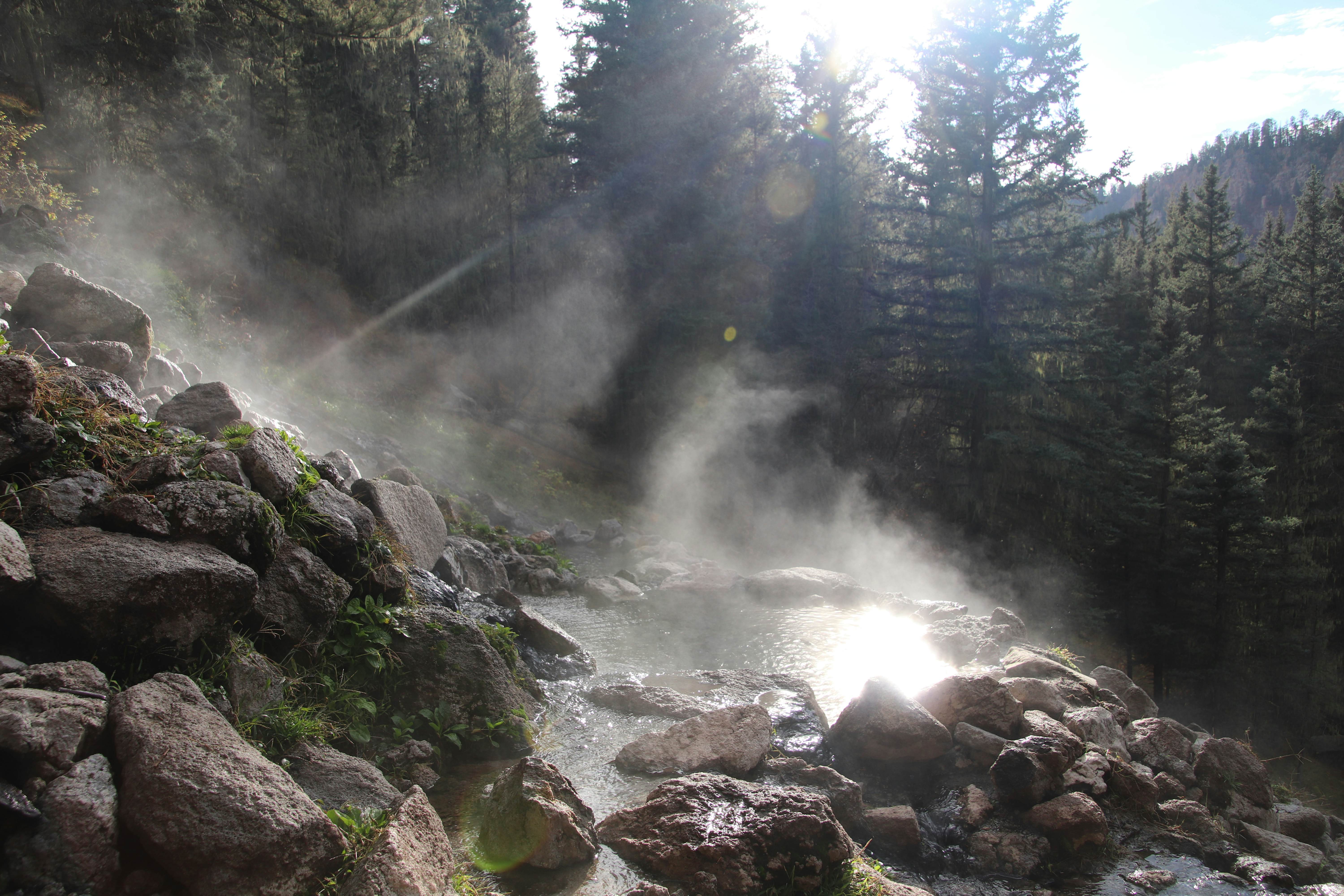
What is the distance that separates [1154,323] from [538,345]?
1948cm

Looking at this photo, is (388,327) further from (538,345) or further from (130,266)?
(130,266)

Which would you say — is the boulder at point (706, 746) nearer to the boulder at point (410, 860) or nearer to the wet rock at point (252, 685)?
the boulder at point (410, 860)

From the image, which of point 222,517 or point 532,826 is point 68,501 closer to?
point 222,517

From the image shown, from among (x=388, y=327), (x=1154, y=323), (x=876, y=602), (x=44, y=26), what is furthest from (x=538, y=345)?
(x=1154, y=323)

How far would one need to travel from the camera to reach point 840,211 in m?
23.8

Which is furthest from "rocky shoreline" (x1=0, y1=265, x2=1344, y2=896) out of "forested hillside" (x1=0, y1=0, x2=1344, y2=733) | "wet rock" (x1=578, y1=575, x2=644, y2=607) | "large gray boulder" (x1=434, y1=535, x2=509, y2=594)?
"forested hillside" (x1=0, y1=0, x2=1344, y2=733)

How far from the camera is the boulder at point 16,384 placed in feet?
12.5

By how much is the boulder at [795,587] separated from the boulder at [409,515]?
5.85 metres

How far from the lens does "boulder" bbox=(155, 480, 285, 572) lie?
4070 mm

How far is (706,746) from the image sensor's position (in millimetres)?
5480

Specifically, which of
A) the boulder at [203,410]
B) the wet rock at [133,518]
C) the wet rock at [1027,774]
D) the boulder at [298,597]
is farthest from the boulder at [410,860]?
the wet rock at [1027,774]

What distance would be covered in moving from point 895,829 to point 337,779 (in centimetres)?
370

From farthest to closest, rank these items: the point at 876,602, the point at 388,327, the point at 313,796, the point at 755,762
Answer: the point at 388,327 < the point at 876,602 < the point at 755,762 < the point at 313,796

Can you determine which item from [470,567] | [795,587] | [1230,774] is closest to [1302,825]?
[1230,774]
